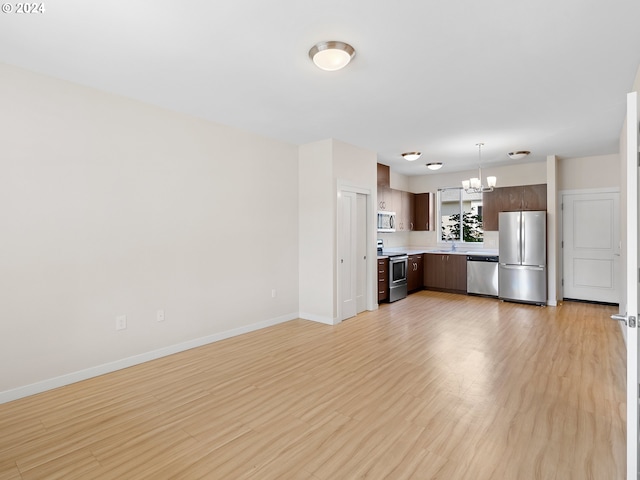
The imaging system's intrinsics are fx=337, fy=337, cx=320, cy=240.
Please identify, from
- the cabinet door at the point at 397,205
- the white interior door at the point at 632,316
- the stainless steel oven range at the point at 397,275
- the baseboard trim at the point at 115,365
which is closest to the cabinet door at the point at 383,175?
the cabinet door at the point at 397,205

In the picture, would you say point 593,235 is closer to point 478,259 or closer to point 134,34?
point 478,259

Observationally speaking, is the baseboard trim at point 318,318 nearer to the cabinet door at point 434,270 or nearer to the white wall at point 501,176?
the cabinet door at point 434,270

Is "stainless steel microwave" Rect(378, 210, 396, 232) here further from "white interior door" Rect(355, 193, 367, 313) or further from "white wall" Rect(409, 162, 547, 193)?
"white wall" Rect(409, 162, 547, 193)

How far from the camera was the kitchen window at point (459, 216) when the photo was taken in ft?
25.5

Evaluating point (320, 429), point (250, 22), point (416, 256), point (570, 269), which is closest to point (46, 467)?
point (320, 429)

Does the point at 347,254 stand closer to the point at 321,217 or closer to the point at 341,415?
the point at 321,217

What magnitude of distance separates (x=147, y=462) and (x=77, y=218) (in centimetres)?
219

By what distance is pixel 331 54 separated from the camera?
8.13ft

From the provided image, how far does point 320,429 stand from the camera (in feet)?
7.61

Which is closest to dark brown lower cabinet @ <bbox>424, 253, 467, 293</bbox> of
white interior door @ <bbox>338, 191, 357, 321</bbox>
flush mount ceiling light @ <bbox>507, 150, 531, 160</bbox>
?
flush mount ceiling light @ <bbox>507, 150, 531, 160</bbox>

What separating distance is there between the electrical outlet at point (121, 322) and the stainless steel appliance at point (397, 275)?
4355 mm

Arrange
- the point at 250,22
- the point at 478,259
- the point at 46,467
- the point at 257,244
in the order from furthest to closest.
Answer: the point at 478,259, the point at 257,244, the point at 250,22, the point at 46,467

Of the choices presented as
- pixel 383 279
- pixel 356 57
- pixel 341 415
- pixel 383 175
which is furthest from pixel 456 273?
pixel 356 57

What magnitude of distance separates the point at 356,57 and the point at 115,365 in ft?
11.7
